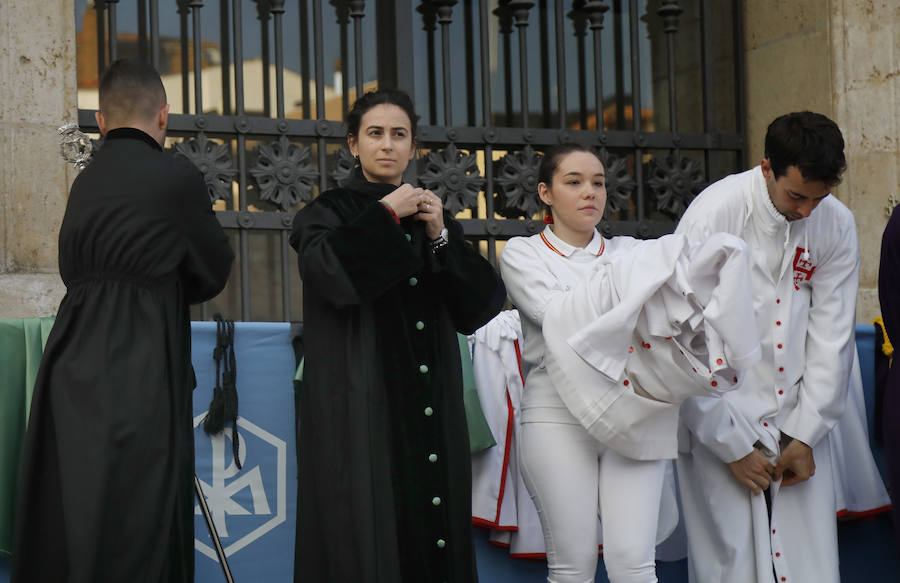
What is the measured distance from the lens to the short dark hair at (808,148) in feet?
15.5

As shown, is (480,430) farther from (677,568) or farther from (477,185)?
(477,185)

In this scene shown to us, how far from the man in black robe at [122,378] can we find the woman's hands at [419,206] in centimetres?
58

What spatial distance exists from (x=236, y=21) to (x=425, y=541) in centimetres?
313

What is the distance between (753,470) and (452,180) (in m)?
2.40

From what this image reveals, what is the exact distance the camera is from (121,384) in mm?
4055

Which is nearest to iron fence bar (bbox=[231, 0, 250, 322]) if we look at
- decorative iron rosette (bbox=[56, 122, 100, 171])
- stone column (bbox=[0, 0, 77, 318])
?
stone column (bbox=[0, 0, 77, 318])

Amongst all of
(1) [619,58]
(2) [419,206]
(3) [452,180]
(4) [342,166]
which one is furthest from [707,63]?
(2) [419,206]

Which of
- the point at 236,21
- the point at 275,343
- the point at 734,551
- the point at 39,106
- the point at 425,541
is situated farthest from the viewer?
the point at 236,21

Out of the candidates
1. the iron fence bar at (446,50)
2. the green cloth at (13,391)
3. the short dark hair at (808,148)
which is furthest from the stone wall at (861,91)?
the green cloth at (13,391)

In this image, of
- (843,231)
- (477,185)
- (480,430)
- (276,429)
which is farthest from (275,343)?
(843,231)

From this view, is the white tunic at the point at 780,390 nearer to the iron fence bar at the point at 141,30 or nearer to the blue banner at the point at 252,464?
the blue banner at the point at 252,464

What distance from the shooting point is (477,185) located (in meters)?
6.63

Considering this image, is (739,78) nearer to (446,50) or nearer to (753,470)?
(446,50)

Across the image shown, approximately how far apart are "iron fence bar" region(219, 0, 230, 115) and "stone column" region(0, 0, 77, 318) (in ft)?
3.07
